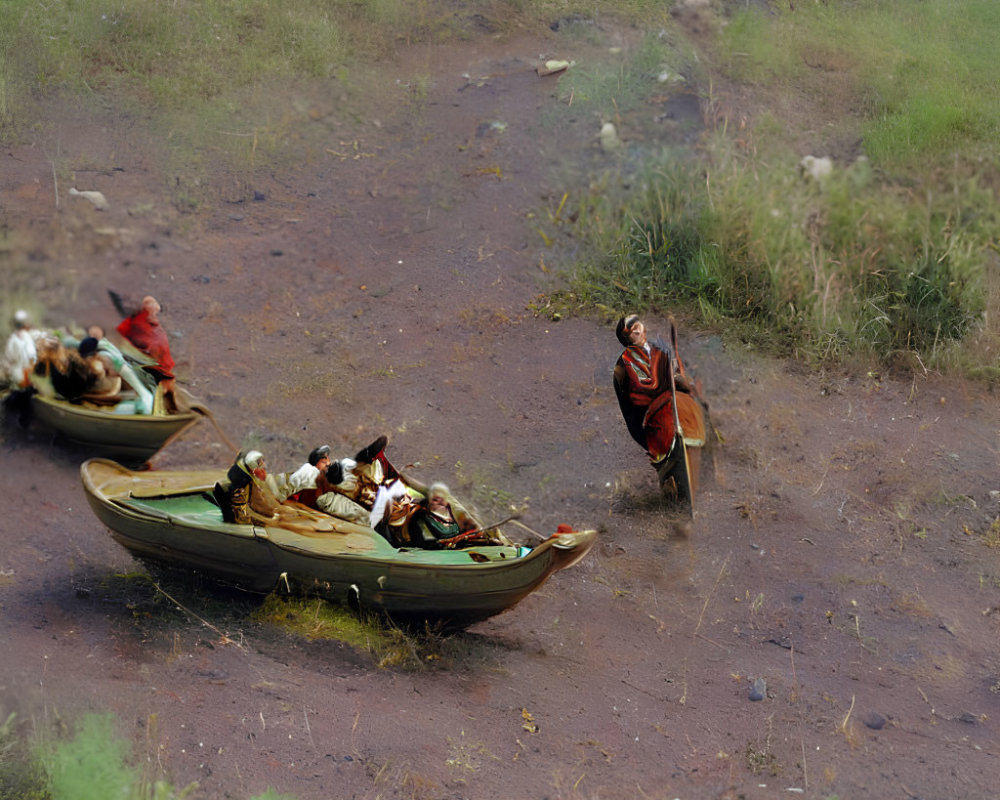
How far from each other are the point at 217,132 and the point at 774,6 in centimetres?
889

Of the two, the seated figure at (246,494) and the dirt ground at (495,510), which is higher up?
the seated figure at (246,494)

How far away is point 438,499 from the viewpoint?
845 centimetres

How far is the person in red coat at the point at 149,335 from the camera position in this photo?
34.6 ft

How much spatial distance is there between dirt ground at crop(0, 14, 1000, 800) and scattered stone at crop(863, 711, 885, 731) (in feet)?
0.08

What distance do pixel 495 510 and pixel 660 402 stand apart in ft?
6.09

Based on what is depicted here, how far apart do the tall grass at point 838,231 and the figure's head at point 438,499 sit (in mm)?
5324

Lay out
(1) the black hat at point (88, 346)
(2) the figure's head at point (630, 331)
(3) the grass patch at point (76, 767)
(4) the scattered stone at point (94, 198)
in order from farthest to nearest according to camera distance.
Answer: (4) the scattered stone at point (94, 198) → (1) the black hat at point (88, 346) → (2) the figure's head at point (630, 331) → (3) the grass patch at point (76, 767)

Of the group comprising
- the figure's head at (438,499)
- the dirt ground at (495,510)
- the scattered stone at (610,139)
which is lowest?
the dirt ground at (495,510)

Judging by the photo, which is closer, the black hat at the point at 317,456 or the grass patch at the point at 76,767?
the grass patch at the point at 76,767

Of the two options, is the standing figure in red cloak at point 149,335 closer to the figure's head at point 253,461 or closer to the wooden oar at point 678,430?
the figure's head at point 253,461

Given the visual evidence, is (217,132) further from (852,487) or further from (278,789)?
(278,789)

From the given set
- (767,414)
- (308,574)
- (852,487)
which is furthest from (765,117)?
(308,574)

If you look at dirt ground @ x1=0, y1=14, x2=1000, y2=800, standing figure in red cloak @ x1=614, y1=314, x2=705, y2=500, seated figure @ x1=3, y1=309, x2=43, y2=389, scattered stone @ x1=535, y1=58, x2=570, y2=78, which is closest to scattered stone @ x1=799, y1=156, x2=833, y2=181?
dirt ground @ x1=0, y1=14, x2=1000, y2=800

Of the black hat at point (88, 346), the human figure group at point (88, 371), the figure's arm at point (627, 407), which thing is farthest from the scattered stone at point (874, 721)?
the black hat at point (88, 346)
